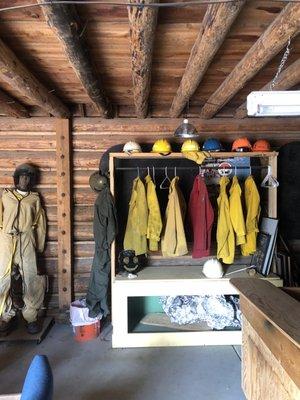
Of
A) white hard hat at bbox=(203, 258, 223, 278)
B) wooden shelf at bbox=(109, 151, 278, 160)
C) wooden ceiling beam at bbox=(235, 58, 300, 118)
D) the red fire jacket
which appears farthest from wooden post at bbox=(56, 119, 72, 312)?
wooden ceiling beam at bbox=(235, 58, 300, 118)

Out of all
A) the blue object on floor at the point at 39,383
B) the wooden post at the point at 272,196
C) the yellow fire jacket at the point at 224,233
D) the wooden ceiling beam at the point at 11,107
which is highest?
the wooden ceiling beam at the point at 11,107

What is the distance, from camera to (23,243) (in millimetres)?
3582

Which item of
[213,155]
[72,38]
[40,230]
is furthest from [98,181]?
[72,38]

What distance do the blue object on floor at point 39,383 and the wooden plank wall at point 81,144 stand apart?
107 inches

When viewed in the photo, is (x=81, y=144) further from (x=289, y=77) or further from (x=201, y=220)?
(x=289, y=77)

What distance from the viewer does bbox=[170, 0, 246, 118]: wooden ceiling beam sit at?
1491 millimetres

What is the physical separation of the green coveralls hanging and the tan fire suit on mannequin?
63 cm

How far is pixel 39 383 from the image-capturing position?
1.12 m

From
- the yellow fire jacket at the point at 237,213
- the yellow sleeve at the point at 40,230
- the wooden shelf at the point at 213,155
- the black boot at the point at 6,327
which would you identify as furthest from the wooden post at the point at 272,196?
the black boot at the point at 6,327

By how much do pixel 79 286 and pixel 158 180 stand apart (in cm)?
160

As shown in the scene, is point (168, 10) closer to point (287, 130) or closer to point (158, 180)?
point (158, 180)

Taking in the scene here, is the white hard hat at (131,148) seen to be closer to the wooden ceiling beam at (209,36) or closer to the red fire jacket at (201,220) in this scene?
the red fire jacket at (201,220)

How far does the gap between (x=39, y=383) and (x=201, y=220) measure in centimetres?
249

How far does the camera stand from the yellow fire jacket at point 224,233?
133 inches
